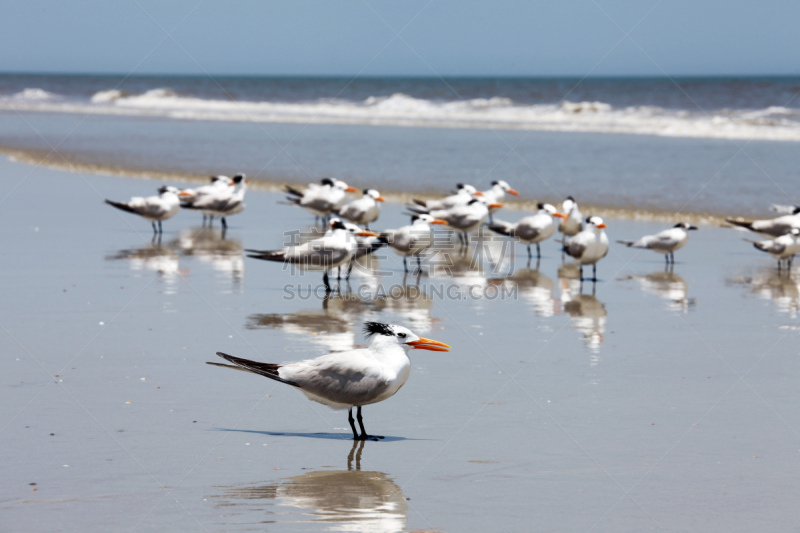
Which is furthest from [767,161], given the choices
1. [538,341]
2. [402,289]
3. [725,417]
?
[725,417]

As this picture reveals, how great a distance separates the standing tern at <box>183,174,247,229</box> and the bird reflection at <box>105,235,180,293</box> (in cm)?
248

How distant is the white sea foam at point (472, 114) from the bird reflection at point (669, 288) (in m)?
23.0

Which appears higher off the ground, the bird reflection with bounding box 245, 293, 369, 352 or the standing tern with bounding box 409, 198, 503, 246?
the standing tern with bounding box 409, 198, 503, 246

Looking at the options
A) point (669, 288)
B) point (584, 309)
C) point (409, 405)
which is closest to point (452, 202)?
point (669, 288)

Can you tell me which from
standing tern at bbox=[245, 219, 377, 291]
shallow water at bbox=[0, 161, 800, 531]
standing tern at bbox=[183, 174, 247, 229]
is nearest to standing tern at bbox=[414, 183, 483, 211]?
standing tern at bbox=[183, 174, 247, 229]

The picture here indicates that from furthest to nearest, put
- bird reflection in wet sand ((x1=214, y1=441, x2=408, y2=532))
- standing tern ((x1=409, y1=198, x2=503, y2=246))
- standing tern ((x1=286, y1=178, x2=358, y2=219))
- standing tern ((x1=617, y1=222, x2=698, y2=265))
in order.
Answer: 1. standing tern ((x1=286, y1=178, x2=358, y2=219))
2. standing tern ((x1=409, y1=198, x2=503, y2=246))
3. standing tern ((x1=617, y1=222, x2=698, y2=265))
4. bird reflection in wet sand ((x1=214, y1=441, x2=408, y2=532))

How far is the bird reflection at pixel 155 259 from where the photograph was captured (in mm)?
12141

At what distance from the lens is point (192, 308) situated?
33.6 ft

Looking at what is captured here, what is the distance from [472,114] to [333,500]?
1851 inches

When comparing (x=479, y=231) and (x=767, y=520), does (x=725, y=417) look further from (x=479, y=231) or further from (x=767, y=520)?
(x=479, y=231)

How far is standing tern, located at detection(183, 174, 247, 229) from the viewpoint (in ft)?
56.9

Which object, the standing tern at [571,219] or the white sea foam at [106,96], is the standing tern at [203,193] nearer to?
the standing tern at [571,219]

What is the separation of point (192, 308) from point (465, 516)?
577 centimetres

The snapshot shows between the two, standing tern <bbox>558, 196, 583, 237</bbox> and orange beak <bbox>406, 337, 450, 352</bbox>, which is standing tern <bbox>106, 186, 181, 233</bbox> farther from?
orange beak <bbox>406, 337, 450, 352</bbox>
